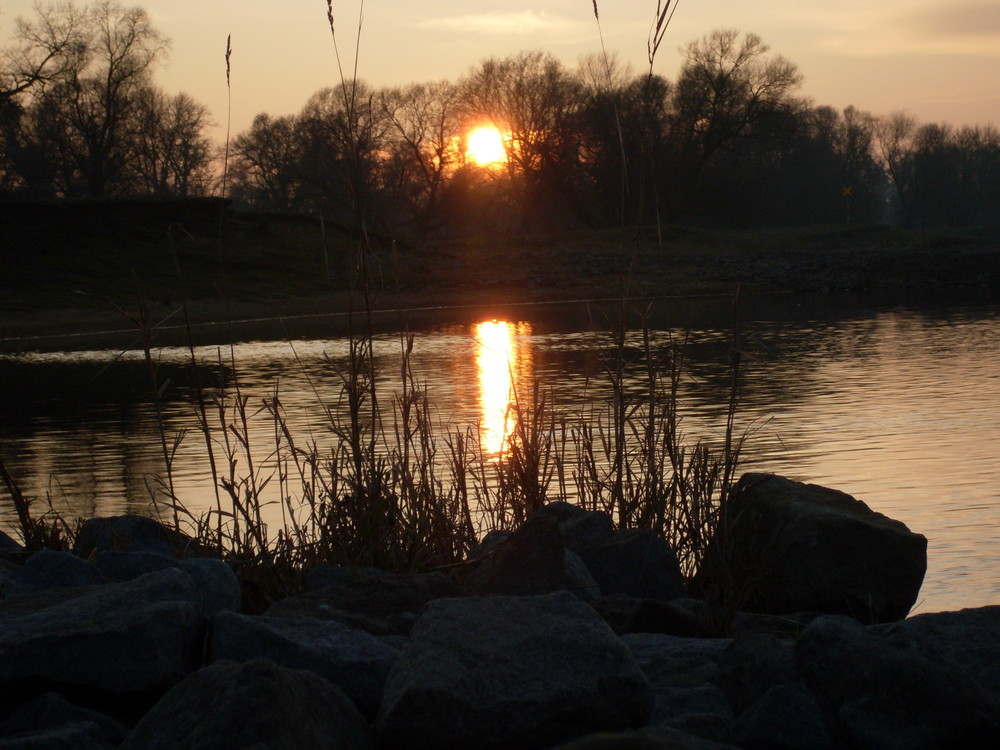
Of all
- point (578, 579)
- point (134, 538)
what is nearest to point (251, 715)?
point (578, 579)

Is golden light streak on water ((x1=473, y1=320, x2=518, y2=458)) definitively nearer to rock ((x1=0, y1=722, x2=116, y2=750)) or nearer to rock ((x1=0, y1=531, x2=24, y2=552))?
rock ((x1=0, y1=531, x2=24, y2=552))

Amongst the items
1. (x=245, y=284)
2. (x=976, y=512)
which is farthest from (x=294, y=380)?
(x=245, y=284)

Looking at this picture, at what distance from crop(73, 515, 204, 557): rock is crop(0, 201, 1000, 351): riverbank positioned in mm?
20359

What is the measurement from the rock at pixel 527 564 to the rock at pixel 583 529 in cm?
67

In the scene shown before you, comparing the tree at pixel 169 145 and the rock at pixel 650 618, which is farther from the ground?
the tree at pixel 169 145

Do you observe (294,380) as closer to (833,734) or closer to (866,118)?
(833,734)

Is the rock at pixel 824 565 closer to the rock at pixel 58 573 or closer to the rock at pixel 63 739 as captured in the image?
the rock at pixel 58 573

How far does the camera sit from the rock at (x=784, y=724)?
9.50ft

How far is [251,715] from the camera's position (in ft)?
8.15

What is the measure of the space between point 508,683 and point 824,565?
2.53 meters

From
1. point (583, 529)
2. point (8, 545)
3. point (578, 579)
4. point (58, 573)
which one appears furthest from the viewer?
point (8, 545)

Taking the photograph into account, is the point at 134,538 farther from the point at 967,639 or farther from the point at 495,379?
the point at 495,379

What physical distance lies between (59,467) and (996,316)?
19.0m

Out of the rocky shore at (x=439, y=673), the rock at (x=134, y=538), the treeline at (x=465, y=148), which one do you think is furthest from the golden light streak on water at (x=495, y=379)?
the treeline at (x=465, y=148)
